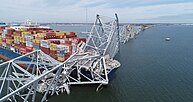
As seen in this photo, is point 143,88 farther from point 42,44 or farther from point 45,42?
Result: point 42,44

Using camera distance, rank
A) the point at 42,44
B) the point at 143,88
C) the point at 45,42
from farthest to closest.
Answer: the point at 42,44 → the point at 45,42 → the point at 143,88

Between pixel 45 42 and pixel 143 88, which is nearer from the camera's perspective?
pixel 143 88

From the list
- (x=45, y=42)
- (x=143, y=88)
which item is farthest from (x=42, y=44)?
(x=143, y=88)

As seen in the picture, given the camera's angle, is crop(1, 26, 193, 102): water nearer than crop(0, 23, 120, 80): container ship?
Yes

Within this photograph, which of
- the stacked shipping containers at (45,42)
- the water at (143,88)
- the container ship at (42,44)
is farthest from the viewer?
the stacked shipping containers at (45,42)

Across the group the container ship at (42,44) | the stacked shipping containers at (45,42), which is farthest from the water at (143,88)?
the stacked shipping containers at (45,42)

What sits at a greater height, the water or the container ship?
the container ship

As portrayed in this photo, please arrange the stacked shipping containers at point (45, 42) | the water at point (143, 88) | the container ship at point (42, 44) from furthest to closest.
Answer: the stacked shipping containers at point (45, 42) → the container ship at point (42, 44) → the water at point (143, 88)

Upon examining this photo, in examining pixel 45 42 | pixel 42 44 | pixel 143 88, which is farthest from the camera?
pixel 42 44

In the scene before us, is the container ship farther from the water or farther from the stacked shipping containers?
the water

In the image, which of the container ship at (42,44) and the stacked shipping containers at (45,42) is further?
the stacked shipping containers at (45,42)

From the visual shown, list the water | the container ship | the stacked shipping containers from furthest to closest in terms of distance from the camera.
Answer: the stacked shipping containers, the container ship, the water

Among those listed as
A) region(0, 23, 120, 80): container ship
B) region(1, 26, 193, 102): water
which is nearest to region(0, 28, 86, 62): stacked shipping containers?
region(0, 23, 120, 80): container ship

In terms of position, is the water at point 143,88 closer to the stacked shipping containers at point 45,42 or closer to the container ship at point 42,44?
the container ship at point 42,44
